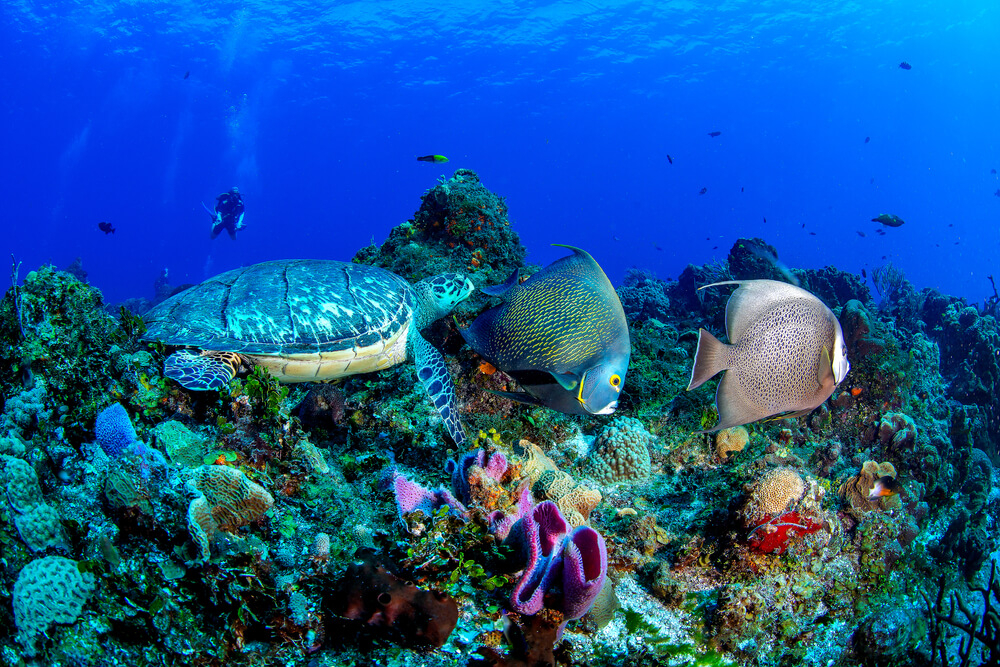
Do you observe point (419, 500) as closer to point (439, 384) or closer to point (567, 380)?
point (567, 380)

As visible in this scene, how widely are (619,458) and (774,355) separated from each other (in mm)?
1289

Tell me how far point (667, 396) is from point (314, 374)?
3139 mm

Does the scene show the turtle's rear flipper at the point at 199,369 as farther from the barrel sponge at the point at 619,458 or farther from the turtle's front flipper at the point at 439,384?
the barrel sponge at the point at 619,458

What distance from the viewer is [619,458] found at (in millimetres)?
3035

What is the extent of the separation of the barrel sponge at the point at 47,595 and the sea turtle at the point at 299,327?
1447 millimetres

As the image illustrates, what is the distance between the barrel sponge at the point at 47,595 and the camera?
1.58 m

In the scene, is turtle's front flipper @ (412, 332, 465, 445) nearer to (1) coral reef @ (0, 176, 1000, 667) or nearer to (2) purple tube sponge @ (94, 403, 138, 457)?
(1) coral reef @ (0, 176, 1000, 667)

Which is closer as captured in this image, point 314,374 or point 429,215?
point 314,374

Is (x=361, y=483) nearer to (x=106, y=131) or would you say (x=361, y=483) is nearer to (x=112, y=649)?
(x=112, y=649)

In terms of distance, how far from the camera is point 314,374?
381 cm

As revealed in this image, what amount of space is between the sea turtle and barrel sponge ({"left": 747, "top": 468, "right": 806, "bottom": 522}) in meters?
1.80

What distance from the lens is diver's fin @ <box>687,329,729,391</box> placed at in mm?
2064

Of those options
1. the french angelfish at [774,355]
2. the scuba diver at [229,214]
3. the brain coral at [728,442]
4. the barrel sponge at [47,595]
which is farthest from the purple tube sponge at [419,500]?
the scuba diver at [229,214]

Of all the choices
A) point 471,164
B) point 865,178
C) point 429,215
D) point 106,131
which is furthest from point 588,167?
point 429,215
